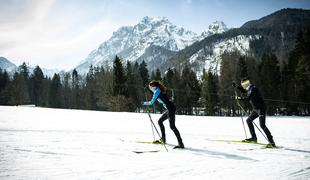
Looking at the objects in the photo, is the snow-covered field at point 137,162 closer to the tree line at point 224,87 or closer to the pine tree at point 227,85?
the tree line at point 224,87

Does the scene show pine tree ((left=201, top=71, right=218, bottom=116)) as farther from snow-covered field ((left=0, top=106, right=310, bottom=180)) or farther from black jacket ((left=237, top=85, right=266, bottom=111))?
snow-covered field ((left=0, top=106, right=310, bottom=180))

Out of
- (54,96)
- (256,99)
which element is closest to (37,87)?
(54,96)

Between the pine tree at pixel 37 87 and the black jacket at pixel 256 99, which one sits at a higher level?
the pine tree at pixel 37 87

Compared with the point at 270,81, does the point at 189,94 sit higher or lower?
lower

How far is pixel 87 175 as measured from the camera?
421 cm

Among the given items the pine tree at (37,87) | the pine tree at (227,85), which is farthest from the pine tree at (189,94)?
the pine tree at (37,87)

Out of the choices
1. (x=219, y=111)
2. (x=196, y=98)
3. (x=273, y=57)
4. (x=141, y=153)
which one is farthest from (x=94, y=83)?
(x=141, y=153)

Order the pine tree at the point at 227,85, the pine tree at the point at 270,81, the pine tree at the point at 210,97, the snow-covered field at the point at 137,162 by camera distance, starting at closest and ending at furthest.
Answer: the snow-covered field at the point at 137,162 → the pine tree at the point at 270,81 → the pine tree at the point at 227,85 → the pine tree at the point at 210,97

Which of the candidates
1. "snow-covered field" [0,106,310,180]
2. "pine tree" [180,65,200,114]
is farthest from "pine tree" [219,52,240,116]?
"snow-covered field" [0,106,310,180]

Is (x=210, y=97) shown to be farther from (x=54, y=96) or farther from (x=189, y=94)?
(x=54, y=96)

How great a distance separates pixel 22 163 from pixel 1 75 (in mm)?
89441

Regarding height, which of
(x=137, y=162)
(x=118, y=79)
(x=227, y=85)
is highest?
(x=118, y=79)

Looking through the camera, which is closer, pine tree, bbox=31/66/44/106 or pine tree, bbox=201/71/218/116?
pine tree, bbox=201/71/218/116

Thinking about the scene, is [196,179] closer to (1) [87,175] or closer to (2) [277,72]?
(1) [87,175]
